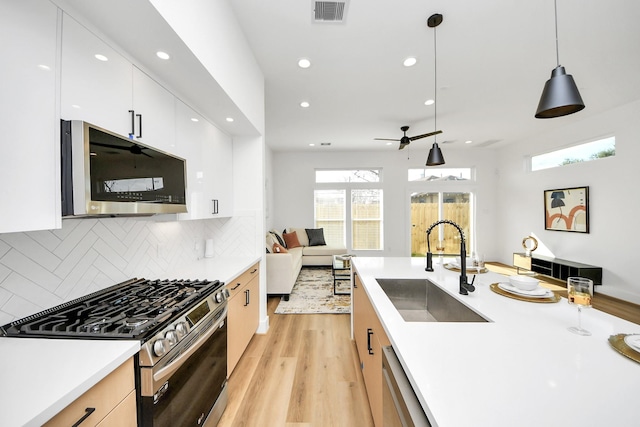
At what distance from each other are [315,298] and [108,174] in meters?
3.27

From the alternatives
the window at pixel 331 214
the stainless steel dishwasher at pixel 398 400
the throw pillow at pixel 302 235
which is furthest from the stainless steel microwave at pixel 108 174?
the window at pixel 331 214

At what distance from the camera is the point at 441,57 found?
102 inches

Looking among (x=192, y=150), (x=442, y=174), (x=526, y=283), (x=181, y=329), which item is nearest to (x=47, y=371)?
(x=181, y=329)

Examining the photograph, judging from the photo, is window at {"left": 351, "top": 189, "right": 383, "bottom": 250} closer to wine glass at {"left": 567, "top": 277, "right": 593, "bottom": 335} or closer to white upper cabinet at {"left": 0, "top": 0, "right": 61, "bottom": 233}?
wine glass at {"left": 567, "top": 277, "right": 593, "bottom": 335}

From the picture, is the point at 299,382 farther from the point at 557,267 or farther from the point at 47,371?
the point at 557,267

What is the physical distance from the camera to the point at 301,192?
262 inches

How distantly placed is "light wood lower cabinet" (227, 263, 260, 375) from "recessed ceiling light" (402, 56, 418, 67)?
8.67 feet

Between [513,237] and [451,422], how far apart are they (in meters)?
6.86

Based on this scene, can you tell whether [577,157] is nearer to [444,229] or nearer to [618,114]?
[618,114]

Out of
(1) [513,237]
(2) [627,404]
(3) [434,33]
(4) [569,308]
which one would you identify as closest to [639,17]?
(3) [434,33]

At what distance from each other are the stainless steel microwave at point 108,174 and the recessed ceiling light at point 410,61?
2459 millimetres

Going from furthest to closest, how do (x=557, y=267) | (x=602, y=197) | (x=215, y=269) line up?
(x=557, y=267) → (x=602, y=197) → (x=215, y=269)

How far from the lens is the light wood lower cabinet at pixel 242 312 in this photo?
6.43ft

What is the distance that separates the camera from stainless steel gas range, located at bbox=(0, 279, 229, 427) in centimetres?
100
